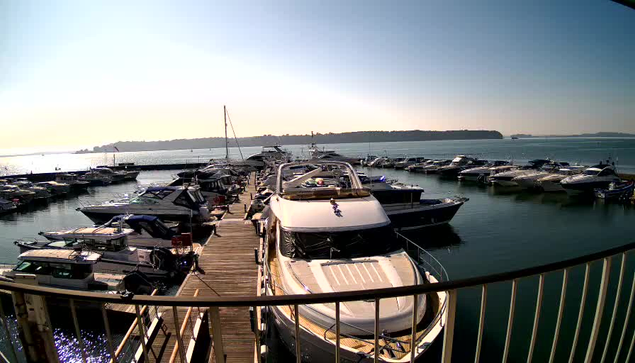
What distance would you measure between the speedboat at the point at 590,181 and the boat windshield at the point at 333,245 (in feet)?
114

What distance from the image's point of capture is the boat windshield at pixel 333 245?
755 cm

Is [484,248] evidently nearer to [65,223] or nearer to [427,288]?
[427,288]

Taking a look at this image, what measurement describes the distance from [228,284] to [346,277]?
523cm

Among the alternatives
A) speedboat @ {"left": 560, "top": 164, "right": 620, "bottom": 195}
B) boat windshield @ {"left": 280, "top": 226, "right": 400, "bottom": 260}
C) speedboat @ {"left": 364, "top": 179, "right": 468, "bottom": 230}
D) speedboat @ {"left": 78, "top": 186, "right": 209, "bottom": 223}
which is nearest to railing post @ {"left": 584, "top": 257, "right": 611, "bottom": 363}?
boat windshield @ {"left": 280, "top": 226, "right": 400, "bottom": 260}

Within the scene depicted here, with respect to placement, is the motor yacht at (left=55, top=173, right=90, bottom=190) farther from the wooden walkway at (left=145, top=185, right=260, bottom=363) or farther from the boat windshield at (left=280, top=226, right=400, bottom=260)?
the boat windshield at (left=280, top=226, right=400, bottom=260)

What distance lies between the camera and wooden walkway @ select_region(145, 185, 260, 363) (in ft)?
22.6

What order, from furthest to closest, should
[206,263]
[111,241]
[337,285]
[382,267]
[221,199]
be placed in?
[221,199] → [111,241] → [206,263] → [382,267] → [337,285]

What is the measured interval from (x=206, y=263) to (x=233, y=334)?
4871 mm

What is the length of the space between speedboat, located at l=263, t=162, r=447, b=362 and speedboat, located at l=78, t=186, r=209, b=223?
556 inches

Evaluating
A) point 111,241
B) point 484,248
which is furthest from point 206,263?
point 484,248

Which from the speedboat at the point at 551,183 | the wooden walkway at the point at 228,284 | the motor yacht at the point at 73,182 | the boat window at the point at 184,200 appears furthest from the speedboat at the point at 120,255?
the motor yacht at the point at 73,182

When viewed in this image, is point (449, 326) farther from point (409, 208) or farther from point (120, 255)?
point (409, 208)

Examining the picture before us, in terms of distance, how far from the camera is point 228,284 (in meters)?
10.3

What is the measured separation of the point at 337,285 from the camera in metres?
6.42
